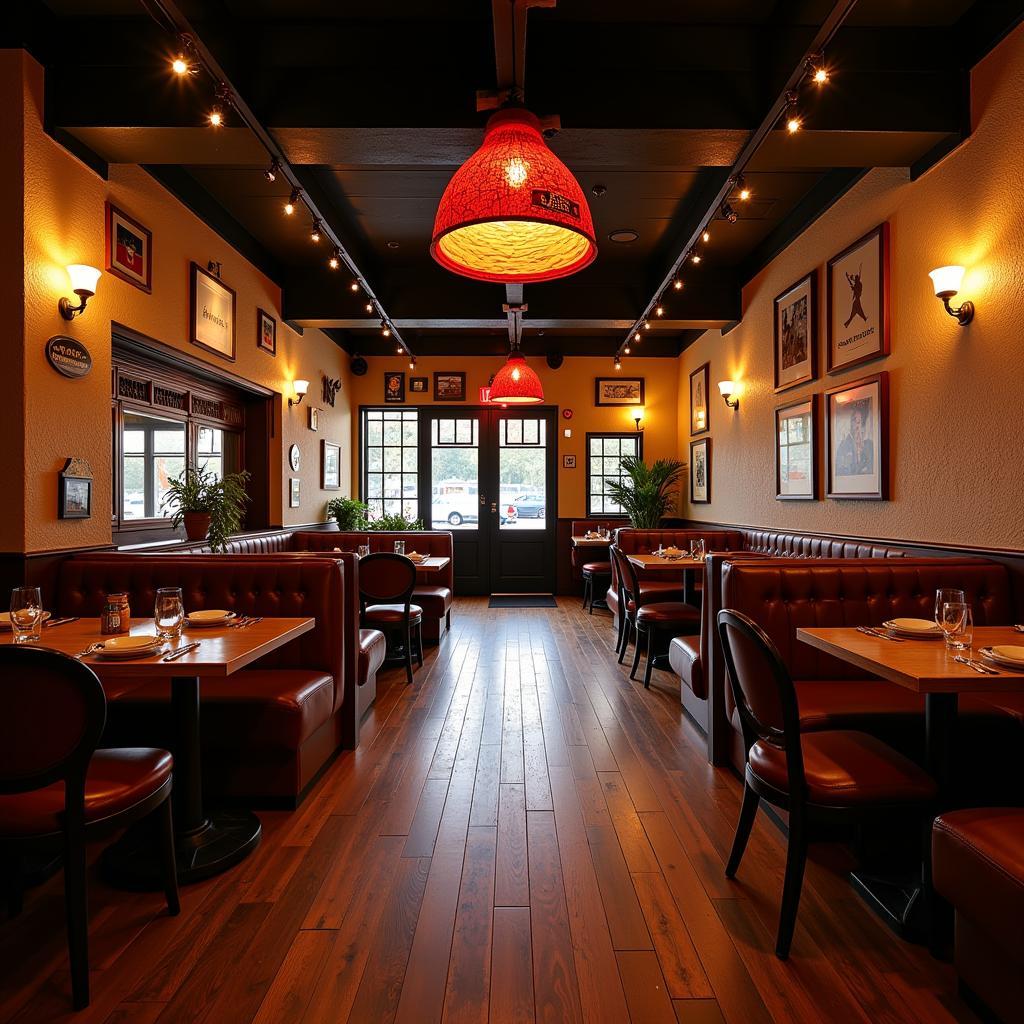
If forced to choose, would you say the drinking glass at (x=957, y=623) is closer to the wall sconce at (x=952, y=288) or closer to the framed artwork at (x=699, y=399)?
the wall sconce at (x=952, y=288)

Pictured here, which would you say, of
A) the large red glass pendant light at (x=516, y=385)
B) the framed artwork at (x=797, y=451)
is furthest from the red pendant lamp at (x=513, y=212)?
the framed artwork at (x=797, y=451)

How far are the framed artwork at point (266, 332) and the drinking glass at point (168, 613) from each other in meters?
4.55

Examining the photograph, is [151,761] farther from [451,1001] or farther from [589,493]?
[589,493]

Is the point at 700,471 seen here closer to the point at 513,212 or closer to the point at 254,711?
the point at 254,711

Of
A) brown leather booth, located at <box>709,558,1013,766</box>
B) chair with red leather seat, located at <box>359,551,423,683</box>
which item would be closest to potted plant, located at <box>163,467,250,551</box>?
chair with red leather seat, located at <box>359,551,423,683</box>

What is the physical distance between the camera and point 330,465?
849cm

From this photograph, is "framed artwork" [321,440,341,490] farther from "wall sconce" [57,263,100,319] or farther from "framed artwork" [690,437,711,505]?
"framed artwork" [690,437,711,505]

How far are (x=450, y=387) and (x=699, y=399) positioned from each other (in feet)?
11.8

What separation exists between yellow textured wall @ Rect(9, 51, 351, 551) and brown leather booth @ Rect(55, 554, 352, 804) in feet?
1.56

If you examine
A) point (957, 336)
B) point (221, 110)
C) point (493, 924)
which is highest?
point (221, 110)

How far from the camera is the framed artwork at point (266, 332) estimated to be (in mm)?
6309

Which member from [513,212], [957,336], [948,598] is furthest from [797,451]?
[513,212]

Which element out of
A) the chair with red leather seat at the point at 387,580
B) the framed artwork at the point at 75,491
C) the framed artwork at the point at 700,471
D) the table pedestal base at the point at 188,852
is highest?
the framed artwork at the point at 700,471

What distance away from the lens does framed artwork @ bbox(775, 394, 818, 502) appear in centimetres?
530
